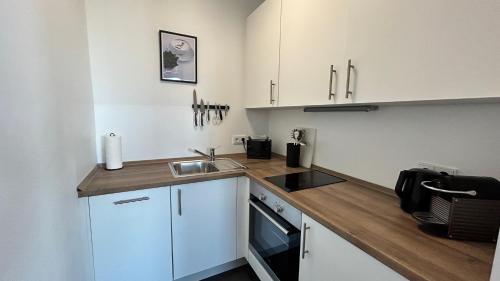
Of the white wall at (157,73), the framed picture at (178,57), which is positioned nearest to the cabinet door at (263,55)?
the white wall at (157,73)

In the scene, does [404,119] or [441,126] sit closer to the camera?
[441,126]

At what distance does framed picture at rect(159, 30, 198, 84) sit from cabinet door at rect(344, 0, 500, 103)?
1261 millimetres

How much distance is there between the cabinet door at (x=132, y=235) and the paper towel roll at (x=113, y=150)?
392mm

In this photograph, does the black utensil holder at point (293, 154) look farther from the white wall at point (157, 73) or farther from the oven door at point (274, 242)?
the white wall at point (157, 73)

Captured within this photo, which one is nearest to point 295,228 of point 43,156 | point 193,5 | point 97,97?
point 43,156

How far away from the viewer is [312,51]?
3.91 ft

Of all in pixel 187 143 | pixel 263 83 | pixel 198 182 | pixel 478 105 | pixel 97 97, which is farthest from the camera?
pixel 187 143

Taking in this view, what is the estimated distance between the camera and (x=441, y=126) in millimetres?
916

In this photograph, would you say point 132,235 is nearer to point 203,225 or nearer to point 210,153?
point 203,225

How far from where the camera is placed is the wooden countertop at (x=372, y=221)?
568 millimetres

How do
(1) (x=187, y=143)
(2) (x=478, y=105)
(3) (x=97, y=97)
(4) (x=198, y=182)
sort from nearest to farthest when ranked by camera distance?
1. (2) (x=478, y=105)
2. (4) (x=198, y=182)
3. (3) (x=97, y=97)
4. (1) (x=187, y=143)

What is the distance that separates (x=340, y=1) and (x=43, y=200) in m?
1.48

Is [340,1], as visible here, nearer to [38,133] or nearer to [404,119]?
[404,119]

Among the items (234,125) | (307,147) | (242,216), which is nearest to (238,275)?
(242,216)
